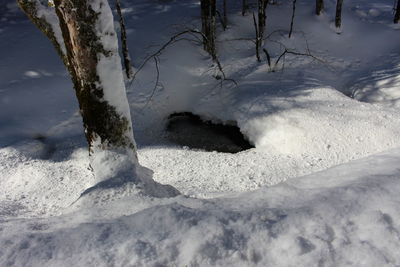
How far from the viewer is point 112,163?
3600mm

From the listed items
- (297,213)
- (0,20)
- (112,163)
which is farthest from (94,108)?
(0,20)

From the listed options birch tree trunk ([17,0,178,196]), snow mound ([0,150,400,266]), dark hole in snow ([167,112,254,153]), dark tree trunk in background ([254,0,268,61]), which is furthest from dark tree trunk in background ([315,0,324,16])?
snow mound ([0,150,400,266])

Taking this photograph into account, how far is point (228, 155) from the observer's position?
20.8 feet

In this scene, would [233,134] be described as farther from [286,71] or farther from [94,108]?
[94,108]

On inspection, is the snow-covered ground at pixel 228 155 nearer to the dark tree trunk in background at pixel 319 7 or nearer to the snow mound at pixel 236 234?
the snow mound at pixel 236 234

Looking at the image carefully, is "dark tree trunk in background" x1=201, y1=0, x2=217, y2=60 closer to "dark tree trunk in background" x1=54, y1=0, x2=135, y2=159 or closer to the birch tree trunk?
the birch tree trunk

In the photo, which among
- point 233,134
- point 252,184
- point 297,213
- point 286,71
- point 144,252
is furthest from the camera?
point 286,71

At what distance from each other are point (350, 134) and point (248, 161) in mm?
2112

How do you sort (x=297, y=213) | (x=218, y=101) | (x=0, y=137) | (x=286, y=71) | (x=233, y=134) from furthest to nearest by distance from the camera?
1. (x=286, y=71)
2. (x=218, y=101)
3. (x=233, y=134)
4. (x=0, y=137)
5. (x=297, y=213)

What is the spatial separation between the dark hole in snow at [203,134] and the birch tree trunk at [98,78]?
11.3ft

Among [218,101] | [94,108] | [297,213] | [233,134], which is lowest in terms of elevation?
[233,134]

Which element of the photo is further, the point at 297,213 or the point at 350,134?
the point at 350,134

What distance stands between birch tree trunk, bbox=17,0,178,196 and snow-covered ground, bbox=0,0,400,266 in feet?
1.25

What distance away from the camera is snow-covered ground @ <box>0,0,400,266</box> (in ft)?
6.35
